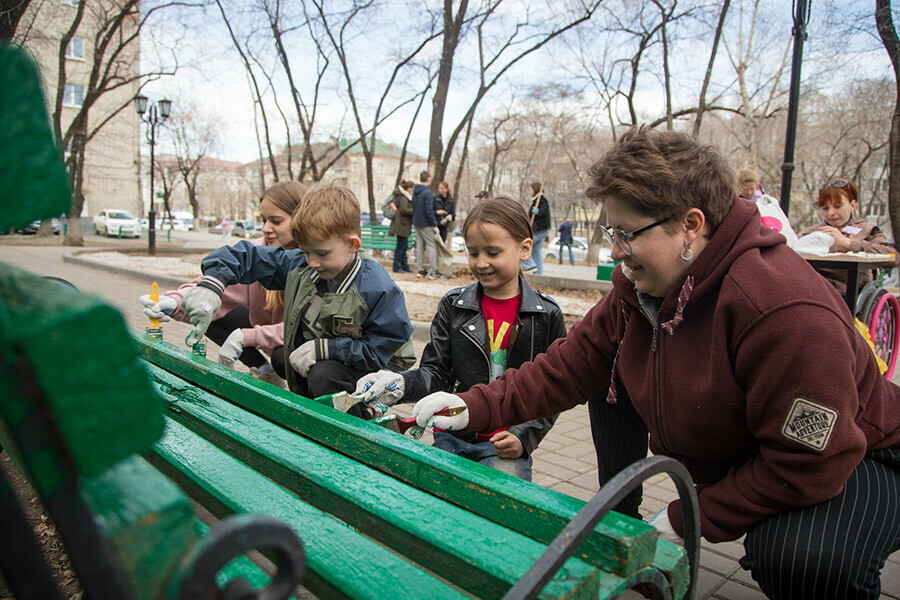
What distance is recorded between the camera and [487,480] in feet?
4.32

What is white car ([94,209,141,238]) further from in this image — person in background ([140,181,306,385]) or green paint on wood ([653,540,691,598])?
green paint on wood ([653,540,691,598])

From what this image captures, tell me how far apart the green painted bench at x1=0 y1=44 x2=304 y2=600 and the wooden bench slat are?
0.54m

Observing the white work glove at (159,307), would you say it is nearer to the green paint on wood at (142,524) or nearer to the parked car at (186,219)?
the green paint on wood at (142,524)

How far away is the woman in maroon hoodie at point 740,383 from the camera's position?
142cm

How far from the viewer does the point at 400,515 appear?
1.26 metres

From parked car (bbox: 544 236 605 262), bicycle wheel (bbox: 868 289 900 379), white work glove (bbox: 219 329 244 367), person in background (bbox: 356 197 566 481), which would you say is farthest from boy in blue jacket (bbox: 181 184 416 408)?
parked car (bbox: 544 236 605 262)

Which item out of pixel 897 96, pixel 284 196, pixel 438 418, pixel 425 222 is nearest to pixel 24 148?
pixel 438 418

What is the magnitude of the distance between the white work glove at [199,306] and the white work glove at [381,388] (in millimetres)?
1068

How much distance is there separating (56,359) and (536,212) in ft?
39.5

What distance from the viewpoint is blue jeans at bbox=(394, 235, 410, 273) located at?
1218 centimetres

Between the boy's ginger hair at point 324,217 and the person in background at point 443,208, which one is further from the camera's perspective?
the person in background at point 443,208

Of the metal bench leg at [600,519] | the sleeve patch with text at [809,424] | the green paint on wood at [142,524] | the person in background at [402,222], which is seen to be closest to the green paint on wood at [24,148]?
the green paint on wood at [142,524]

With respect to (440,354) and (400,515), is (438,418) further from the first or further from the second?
(440,354)

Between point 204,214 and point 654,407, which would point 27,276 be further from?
point 204,214
